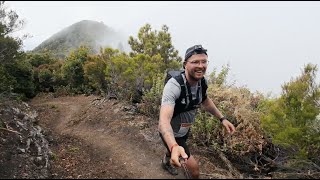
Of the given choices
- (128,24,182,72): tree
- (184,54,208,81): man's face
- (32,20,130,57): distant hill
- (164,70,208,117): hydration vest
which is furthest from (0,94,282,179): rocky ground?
(32,20,130,57): distant hill

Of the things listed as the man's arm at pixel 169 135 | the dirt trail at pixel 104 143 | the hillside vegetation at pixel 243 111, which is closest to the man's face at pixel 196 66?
the man's arm at pixel 169 135

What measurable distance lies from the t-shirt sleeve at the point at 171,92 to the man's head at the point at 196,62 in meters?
Answer: 0.23

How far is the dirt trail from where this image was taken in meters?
6.77

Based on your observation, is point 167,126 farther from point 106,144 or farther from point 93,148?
point 106,144

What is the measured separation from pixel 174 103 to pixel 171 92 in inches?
6.4

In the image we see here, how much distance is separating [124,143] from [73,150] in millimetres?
1249

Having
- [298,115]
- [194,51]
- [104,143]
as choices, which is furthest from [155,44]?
[194,51]

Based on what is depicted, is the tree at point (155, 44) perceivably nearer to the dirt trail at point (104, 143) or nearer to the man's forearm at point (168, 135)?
the dirt trail at point (104, 143)

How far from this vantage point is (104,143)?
9.09 m

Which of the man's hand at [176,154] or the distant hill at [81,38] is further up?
the distant hill at [81,38]

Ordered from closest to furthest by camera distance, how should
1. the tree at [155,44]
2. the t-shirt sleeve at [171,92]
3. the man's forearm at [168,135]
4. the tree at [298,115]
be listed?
the man's forearm at [168,135]
the t-shirt sleeve at [171,92]
the tree at [298,115]
the tree at [155,44]

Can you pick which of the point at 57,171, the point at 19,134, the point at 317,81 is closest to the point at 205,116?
the point at 317,81

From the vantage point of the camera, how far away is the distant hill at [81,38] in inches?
2247

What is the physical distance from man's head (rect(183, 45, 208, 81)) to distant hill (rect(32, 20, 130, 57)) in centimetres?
4498
